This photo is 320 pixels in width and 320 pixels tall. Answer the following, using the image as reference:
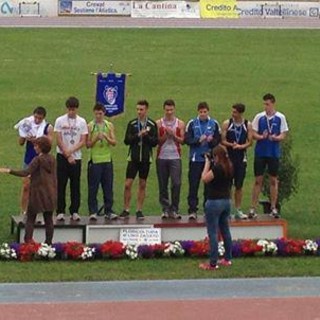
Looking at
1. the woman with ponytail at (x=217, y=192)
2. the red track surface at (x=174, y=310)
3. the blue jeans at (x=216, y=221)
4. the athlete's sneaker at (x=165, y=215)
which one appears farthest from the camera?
the athlete's sneaker at (x=165, y=215)

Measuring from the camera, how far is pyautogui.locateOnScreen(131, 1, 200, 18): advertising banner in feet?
218

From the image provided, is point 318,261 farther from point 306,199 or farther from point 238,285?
point 306,199

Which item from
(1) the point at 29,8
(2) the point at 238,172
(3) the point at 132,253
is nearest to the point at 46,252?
(3) the point at 132,253

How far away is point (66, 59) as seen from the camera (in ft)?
141

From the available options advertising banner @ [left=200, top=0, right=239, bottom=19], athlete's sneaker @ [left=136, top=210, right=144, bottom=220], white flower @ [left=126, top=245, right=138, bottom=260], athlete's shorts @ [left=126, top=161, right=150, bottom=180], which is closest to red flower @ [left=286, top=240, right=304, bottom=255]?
white flower @ [left=126, top=245, right=138, bottom=260]

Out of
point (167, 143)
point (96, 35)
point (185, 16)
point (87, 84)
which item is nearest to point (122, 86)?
point (167, 143)

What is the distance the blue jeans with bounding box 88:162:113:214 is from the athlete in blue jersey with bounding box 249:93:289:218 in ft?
7.26

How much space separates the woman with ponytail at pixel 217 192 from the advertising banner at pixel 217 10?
51546 millimetres

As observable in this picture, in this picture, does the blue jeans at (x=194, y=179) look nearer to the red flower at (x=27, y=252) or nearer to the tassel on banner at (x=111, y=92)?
the tassel on banner at (x=111, y=92)

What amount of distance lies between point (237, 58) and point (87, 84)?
28.9 feet

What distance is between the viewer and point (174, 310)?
1367 centimetres

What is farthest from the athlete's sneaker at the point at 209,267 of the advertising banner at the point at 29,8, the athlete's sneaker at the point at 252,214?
the advertising banner at the point at 29,8

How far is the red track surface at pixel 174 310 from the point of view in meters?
13.3

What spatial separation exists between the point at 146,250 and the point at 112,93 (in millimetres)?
3857
